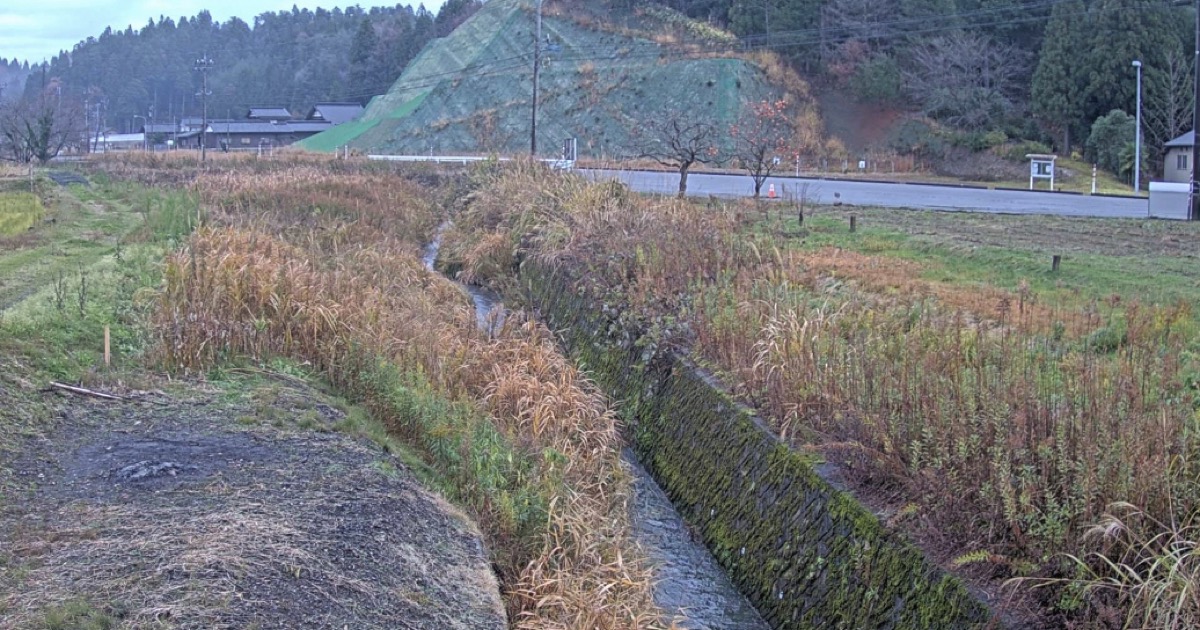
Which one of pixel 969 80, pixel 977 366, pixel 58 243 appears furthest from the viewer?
pixel 969 80

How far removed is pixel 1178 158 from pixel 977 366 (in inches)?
1387

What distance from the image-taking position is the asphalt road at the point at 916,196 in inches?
932

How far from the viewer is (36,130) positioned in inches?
2442

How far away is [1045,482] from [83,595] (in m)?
4.58

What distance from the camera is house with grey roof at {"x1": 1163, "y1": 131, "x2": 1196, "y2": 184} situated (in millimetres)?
35531

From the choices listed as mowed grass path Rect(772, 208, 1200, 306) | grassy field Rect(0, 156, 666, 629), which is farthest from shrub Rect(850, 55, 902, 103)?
grassy field Rect(0, 156, 666, 629)

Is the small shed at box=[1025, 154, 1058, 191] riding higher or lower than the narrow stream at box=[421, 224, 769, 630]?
higher

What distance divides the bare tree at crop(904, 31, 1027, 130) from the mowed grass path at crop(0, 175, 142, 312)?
37366 mm

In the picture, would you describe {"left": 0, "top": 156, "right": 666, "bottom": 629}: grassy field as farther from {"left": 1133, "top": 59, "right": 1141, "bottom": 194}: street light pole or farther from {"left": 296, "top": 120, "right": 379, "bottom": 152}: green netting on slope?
{"left": 296, "top": 120, "right": 379, "bottom": 152}: green netting on slope

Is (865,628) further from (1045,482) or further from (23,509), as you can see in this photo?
(23,509)

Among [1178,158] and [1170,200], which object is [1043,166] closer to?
[1178,158]

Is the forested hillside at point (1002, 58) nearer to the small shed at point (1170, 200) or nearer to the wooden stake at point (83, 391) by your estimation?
the small shed at point (1170, 200)

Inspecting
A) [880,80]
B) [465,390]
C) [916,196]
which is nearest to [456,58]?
[880,80]

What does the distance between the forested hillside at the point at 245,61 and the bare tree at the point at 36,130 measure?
22.3 metres
